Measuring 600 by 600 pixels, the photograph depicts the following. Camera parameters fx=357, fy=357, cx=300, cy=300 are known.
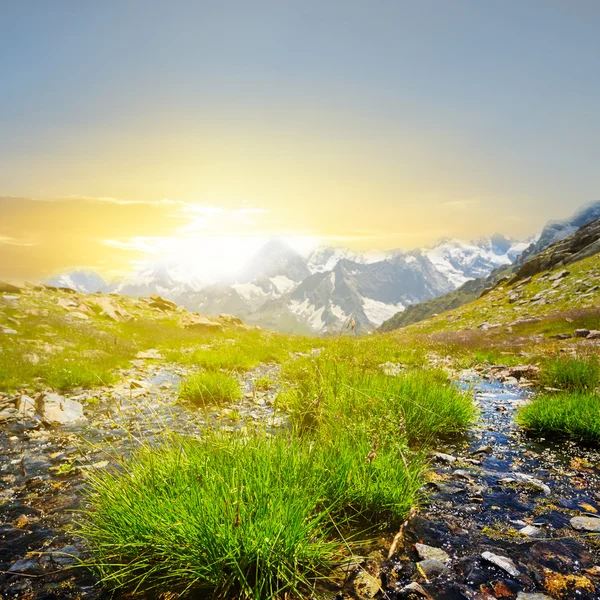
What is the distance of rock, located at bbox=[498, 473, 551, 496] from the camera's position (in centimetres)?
605

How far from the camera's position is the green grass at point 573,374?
1107cm

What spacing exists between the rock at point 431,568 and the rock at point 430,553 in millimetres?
48

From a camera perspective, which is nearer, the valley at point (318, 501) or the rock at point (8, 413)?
the valley at point (318, 501)

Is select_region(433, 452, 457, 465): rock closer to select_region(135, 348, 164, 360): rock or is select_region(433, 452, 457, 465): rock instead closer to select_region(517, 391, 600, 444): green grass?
select_region(517, 391, 600, 444): green grass

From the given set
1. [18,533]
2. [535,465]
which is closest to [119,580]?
[18,533]

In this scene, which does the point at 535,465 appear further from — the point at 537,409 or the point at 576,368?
the point at 576,368

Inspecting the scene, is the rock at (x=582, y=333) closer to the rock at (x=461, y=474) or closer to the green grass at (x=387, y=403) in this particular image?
the green grass at (x=387, y=403)

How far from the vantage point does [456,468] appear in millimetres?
6840

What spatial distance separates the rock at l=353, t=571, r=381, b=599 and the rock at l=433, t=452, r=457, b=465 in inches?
146

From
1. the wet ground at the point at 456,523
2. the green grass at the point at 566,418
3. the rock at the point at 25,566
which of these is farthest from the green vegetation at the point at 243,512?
the green grass at the point at 566,418

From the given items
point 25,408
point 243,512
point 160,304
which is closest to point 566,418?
point 243,512

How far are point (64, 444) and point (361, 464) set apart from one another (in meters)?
7.28

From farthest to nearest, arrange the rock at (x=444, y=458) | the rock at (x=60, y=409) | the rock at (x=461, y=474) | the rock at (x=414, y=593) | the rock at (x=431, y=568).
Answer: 1. the rock at (x=60, y=409)
2. the rock at (x=444, y=458)
3. the rock at (x=461, y=474)
4. the rock at (x=431, y=568)
5. the rock at (x=414, y=593)

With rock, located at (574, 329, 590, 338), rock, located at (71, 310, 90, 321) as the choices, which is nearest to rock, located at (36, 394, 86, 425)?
rock, located at (71, 310, 90, 321)
